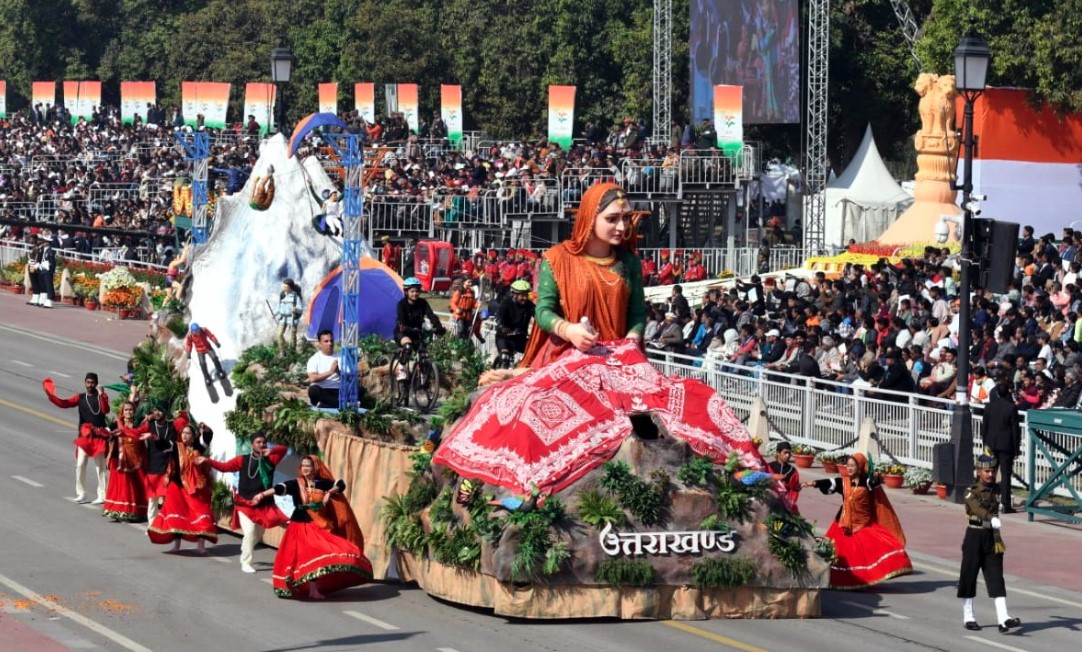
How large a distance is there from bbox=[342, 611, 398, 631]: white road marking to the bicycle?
17.6 feet

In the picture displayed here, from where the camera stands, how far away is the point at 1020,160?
53344mm

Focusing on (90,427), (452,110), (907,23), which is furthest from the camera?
(907,23)

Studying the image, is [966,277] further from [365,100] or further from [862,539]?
[365,100]

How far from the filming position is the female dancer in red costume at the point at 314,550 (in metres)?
20.6

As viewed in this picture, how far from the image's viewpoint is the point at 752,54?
6275 cm

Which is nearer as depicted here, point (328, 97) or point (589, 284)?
point (589, 284)

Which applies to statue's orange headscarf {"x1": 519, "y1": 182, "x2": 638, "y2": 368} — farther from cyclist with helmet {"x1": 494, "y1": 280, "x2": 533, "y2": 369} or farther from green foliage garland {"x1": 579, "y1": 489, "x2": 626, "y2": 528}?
cyclist with helmet {"x1": 494, "y1": 280, "x2": 533, "y2": 369}

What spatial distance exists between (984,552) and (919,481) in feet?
30.6

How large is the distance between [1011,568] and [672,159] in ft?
112

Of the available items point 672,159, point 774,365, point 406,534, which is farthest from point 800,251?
point 406,534

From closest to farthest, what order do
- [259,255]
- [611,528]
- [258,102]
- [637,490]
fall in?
[611,528] < [637,490] < [259,255] < [258,102]

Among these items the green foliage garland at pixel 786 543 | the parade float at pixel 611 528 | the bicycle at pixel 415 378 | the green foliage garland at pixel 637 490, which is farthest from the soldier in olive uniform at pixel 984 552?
the bicycle at pixel 415 378

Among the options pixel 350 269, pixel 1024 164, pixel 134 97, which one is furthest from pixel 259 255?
pixel 134 97

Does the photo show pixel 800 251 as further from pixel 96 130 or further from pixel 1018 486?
pixel 96 130
